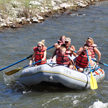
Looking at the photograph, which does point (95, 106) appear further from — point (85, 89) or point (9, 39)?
point (9, 39)

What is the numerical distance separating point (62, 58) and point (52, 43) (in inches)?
172

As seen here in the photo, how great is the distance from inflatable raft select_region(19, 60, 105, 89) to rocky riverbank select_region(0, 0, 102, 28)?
6.54m

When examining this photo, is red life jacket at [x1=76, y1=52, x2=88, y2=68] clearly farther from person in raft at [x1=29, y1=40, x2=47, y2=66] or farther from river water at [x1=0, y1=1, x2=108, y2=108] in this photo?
person in raft at [x1=29, y1=40, x2=47, y2=66]

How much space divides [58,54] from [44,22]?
301 inches

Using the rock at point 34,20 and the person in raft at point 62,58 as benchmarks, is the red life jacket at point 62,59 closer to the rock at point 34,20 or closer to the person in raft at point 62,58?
the person in raft at point 62,58

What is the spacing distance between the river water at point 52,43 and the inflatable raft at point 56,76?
0.32 m

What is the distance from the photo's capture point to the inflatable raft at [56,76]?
6090mm

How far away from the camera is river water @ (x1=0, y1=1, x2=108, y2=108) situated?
6262 mm

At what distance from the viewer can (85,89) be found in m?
6.73

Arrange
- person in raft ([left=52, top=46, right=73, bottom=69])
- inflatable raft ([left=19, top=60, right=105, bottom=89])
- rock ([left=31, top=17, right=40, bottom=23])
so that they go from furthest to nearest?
rock ([left=31, top=17, right=40, bottom=23])
person in raft ([left=52, top=46, right=73, bottom=69])
inflatable raft ([left=19, top=60, right=105, bottom=89])

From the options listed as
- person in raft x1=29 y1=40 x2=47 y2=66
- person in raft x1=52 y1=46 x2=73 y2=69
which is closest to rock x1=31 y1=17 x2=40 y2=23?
person in raft x1=29 y1=40 x2=47 y2=66

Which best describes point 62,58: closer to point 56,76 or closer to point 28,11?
point 56,76

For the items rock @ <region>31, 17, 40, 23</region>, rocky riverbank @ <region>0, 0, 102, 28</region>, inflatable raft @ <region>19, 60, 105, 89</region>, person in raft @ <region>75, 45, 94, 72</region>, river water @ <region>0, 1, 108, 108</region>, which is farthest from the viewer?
rock @ <region>31, 17, 40, 23</region>

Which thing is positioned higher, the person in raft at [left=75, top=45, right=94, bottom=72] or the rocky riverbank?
the rocky riverbank
